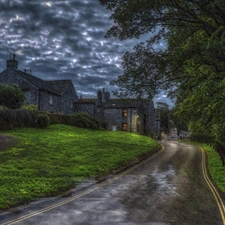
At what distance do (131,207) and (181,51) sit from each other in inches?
304

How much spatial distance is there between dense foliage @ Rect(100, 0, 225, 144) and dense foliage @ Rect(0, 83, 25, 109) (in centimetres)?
2580

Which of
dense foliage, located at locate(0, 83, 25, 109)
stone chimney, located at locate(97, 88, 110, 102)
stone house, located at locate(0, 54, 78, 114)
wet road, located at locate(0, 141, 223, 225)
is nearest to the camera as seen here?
wet road, located at locate(0, 141, 223, 225)

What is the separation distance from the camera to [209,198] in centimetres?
1223

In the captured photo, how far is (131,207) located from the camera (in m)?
9.80

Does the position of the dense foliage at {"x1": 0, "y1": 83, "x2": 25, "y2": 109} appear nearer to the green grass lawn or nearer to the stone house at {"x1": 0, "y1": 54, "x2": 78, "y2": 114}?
the stone house at {"x1": 0, "y1": 54, "x2": 78, "y2": 114}

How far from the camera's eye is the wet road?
8258mm

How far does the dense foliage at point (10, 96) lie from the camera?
3831 cm

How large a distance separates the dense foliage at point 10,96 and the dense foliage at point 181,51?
2580cm

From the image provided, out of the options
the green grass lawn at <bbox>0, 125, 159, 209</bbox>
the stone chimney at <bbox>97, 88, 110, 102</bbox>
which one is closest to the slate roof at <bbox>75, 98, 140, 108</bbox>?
the stone chimney at <bbox>97, 88, 110, 102</bbox>

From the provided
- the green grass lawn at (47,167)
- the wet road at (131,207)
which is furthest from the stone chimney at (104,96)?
the wet road at (131,207)

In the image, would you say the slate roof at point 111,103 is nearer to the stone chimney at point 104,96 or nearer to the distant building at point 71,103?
the distant building at point 71,103

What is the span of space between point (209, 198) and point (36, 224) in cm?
757

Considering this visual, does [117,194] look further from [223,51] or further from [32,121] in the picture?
[32,121]

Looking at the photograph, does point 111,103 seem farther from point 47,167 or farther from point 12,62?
point 47,167
